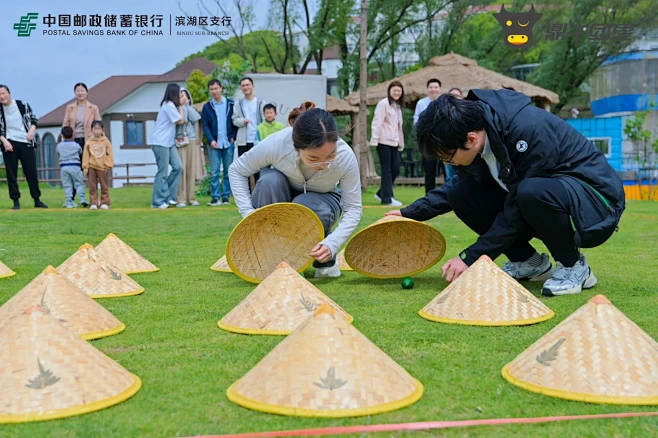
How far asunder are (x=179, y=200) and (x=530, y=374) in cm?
969

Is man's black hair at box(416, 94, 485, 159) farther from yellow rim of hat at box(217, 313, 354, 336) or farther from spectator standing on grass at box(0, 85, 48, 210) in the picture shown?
spectator standing on grass at box(0, 85, 48, 210)

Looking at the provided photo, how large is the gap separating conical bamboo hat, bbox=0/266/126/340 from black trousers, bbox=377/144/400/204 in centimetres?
752

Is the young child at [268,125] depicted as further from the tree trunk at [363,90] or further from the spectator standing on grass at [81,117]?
the tree trunk at [363,90]

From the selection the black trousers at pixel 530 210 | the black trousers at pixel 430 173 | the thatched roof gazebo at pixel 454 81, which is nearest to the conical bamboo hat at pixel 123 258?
the black trousers at pixel 530 210

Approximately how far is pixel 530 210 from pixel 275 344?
5.34 ft

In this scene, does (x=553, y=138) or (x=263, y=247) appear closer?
(x=553, y=138)

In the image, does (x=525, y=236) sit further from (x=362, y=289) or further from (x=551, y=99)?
(x=551, y=99)

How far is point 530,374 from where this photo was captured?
2381 millimetres

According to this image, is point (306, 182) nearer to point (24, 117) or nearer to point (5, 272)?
point (5, 272)

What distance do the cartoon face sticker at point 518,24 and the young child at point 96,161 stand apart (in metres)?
18.5

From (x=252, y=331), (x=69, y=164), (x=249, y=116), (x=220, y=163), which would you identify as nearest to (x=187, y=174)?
(x=220, y=163)

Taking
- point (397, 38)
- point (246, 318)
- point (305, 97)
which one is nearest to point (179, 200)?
point (305, 97)

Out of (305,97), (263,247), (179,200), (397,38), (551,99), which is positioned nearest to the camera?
(263,247)

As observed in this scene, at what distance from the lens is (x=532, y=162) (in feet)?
12.8
